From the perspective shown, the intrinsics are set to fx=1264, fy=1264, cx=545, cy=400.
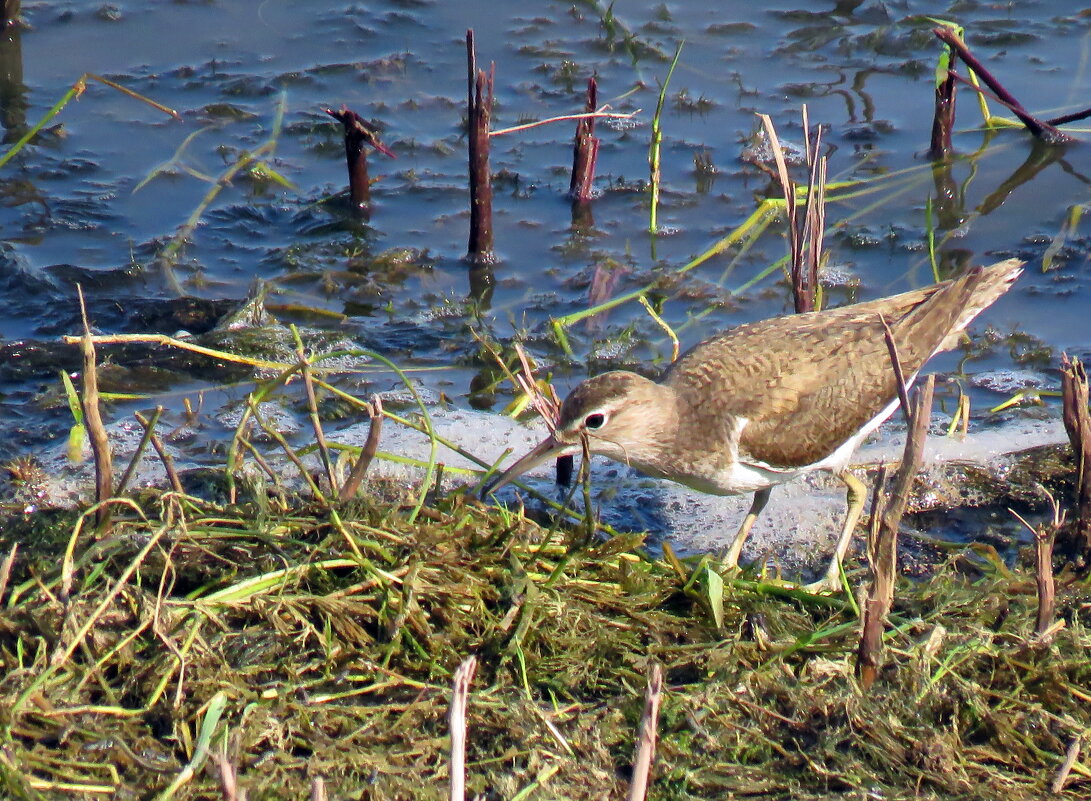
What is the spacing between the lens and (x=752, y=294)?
237 inches

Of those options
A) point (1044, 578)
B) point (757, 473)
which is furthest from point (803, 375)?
point (1044, 578)

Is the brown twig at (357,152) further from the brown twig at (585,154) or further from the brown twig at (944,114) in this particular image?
the brown twig at (944,114)

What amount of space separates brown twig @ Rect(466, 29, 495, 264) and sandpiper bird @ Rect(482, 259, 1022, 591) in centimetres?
163

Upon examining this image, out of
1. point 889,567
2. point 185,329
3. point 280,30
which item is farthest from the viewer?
point 280,30

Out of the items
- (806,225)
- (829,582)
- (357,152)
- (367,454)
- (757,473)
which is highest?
(806,225)

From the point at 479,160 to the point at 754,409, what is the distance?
2.06 meters

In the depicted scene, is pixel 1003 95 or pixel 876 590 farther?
pixel 1003 95

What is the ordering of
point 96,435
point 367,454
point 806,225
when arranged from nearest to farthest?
point 96,435 → point 367,454 → point 806,225

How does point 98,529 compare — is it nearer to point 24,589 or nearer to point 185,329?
point 24,589

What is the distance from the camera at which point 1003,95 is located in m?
6.48

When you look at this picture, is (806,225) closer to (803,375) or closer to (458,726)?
(803,375)

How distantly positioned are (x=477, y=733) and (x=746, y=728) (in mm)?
666

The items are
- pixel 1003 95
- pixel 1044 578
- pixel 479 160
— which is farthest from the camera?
pixel 1003 95

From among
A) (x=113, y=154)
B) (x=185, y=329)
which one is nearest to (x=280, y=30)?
(x=113, y=154)
